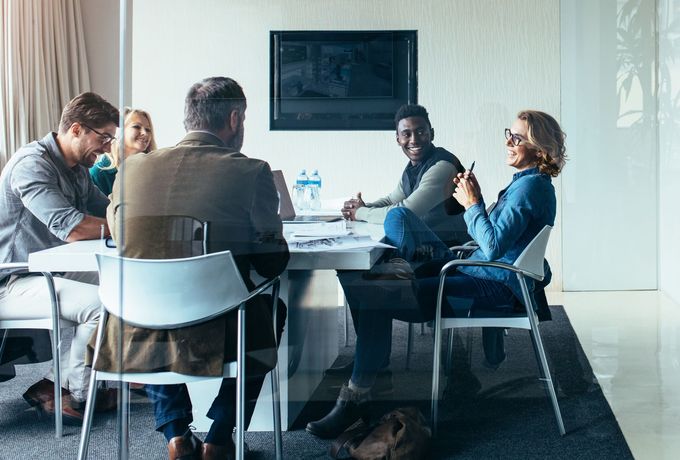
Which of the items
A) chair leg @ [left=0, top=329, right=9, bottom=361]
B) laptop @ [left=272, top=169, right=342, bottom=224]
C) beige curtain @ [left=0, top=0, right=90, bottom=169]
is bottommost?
chair leg @ [left=0, top=329, right=9, bottom=361]

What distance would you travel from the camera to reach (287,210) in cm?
205

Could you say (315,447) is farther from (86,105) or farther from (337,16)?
(86,105)

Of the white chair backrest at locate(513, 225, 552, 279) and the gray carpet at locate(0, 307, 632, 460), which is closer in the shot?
the white chair backrest at locate(513, 225, 552, 279)

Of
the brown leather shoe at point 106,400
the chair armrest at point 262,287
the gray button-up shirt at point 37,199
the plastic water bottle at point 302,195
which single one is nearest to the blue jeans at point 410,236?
the plastic water bottle at point 302,195

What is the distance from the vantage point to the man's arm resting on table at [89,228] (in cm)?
246

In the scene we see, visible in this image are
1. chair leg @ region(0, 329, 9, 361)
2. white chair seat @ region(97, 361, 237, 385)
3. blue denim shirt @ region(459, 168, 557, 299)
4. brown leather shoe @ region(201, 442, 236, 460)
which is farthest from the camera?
chair leg @ region(0, 329, 9, 361)

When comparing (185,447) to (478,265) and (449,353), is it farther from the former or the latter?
(478,265)

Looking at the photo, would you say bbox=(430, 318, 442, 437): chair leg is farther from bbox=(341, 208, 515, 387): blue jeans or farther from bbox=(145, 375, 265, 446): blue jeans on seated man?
bbox=(145, 375, 265, 446): blue jeans on seated man

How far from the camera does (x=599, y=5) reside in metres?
2.05

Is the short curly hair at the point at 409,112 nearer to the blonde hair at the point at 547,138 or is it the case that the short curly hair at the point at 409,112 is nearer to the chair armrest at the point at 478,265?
the blonde hair at the point at 547,138

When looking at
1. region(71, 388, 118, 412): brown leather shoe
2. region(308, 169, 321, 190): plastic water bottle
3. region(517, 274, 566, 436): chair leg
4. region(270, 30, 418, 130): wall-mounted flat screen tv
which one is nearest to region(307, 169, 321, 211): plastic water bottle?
region(308, 169, 321, 190): plastic water bottle

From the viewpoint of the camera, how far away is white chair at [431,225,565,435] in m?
2.01

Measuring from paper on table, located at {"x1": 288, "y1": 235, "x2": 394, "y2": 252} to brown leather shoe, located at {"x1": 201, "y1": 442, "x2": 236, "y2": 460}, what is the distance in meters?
0.60

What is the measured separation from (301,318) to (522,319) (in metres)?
0.59
